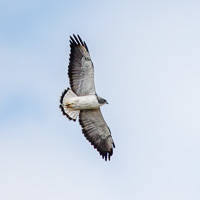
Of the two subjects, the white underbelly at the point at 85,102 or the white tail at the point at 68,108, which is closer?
the white underbelly at the point at 85,102

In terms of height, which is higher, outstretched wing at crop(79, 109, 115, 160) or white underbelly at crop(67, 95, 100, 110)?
white underbelly at crop(67, 95, 100, 110)

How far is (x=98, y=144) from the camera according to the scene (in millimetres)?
48812

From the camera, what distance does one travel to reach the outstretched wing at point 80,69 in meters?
47.7

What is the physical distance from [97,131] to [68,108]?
4.98ft

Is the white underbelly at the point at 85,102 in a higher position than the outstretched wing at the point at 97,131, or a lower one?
higher

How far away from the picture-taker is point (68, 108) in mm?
48281

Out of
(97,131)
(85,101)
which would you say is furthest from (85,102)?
(97,131)

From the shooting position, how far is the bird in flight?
47.8 meters

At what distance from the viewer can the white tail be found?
158ft

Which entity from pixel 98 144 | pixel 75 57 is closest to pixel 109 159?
pixel 98 144

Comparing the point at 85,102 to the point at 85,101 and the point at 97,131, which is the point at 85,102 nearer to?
the point at 85,101

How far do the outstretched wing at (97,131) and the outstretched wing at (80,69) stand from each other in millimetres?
958

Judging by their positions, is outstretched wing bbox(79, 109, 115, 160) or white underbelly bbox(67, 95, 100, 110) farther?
outstretched wing bbox(79, 109, 115, 160)

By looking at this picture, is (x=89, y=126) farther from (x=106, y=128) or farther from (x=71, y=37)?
(x=71, y=37)
